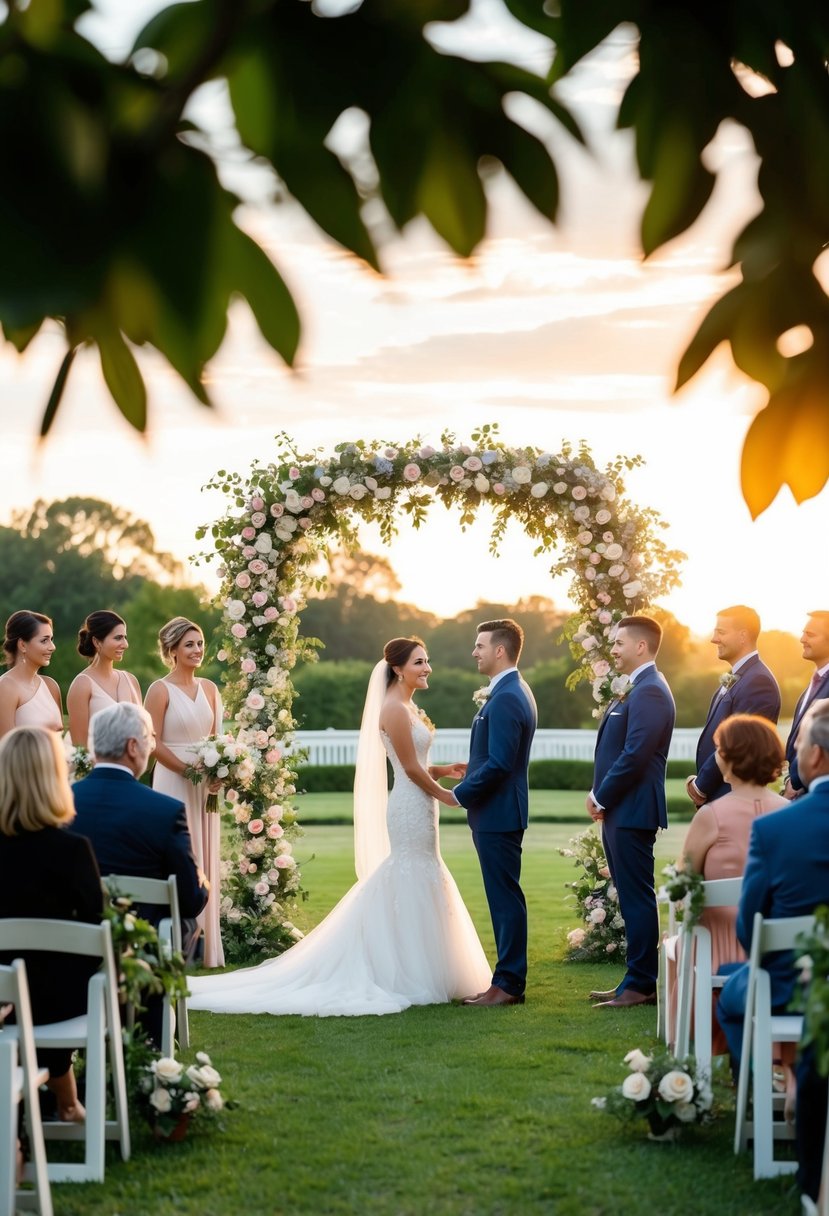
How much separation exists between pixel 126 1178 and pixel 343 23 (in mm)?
4153

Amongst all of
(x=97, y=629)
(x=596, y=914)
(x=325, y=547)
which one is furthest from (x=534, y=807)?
(x=97, y=629)

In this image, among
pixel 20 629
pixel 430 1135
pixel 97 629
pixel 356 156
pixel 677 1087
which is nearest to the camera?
pixel 356 156

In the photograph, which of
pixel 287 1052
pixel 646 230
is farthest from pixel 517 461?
pixel 646 230

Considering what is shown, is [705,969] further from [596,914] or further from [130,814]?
[596,914]

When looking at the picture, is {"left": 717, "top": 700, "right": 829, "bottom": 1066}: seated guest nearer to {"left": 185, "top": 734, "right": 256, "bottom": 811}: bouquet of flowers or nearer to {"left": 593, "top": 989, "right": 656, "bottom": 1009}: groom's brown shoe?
{"left": 593, "top": 989, "right": 656, "bottom": 1009}: groom's brown shoe

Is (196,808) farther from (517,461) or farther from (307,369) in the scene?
(307,369)

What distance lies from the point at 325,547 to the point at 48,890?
5429mm

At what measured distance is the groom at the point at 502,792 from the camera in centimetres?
728

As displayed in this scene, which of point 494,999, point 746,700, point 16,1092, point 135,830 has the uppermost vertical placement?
point 746,700

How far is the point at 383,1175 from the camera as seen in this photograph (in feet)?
14.9

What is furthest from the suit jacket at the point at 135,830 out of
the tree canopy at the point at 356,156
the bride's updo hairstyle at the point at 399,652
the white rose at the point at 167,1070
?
the tree canopy at the point at 356,156

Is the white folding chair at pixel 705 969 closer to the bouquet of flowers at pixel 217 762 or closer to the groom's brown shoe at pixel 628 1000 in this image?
the groom's brown shoe at pixel 628 1000

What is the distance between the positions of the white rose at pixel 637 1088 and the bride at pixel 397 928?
9.15 feet

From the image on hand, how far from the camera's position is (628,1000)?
7.36 metres
